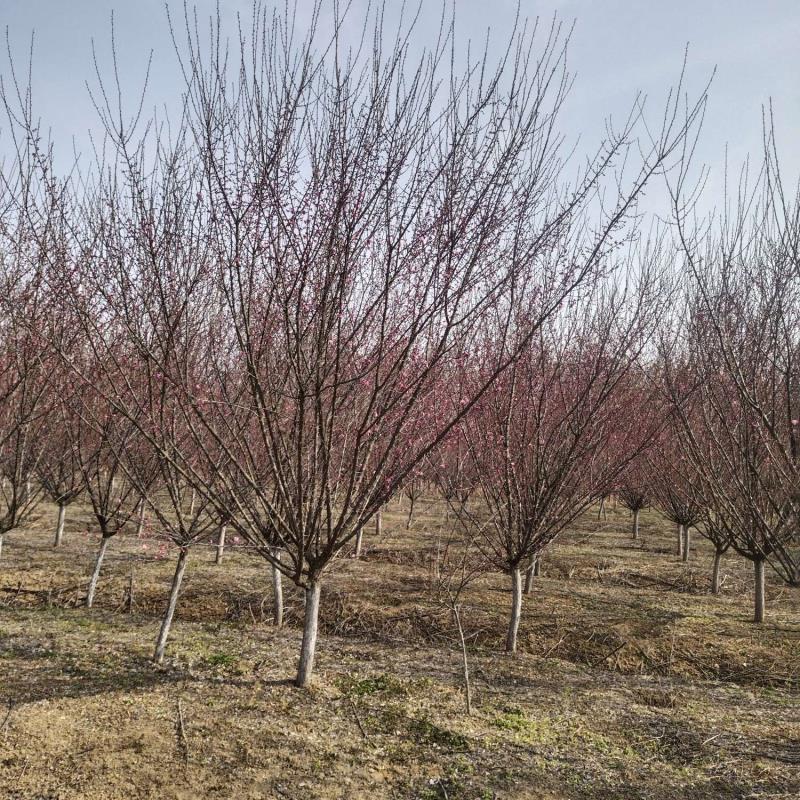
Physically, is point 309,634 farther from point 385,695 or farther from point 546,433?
point 546,433

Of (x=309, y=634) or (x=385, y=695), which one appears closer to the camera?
(x=309, y=634)

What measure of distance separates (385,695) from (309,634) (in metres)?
0.82

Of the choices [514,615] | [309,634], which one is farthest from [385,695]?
[514,615]

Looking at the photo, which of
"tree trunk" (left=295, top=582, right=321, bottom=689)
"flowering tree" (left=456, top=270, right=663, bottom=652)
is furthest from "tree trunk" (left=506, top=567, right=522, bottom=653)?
"tree trunk" (left=295, top=582, right=321, bottom=689)

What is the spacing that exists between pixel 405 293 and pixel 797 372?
2772 mm

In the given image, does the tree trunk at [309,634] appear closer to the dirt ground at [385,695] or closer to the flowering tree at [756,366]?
the dirt ground at [385,695]

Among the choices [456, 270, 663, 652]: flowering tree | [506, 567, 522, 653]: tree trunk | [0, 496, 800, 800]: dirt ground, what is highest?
[456, 270, 663, 652]: flowering tree

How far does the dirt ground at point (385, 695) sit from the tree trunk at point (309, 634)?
0.12 m

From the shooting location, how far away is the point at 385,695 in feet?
15.0

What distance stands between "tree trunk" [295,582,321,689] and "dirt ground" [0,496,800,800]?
0.40 ft

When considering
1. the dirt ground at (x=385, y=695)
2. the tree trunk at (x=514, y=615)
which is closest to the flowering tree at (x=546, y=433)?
the tree trunk at (x=514, y=615)

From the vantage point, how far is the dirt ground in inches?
134

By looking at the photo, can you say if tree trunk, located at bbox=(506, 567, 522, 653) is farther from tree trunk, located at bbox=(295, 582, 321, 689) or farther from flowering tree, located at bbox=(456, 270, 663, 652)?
tree trunk, located at bbox=(295, 582, 321, 689)

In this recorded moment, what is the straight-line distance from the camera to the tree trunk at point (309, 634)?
4219 millimetres
